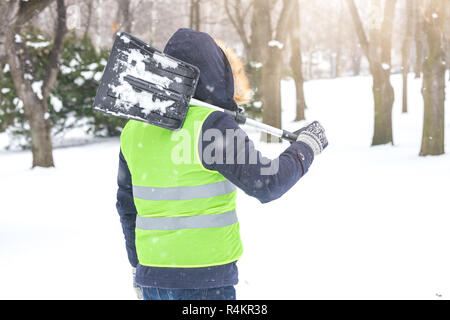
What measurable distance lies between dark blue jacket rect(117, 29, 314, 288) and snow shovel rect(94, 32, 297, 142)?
54 mm

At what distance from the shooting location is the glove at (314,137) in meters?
1.93

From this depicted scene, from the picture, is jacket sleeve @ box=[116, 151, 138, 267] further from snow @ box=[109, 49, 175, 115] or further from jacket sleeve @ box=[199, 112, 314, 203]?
jacket sleeve @ box=[199, 112, 314, 203]

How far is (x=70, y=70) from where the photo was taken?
42.2 ft

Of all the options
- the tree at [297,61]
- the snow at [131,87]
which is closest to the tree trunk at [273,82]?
the tree at [297,61]

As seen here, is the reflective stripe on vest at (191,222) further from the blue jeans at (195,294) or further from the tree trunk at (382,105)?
the tree trunk at (382,105)

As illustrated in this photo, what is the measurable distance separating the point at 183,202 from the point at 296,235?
3349 millimetres

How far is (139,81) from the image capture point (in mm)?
1933

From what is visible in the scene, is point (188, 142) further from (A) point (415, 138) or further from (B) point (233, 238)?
(A) point (415, 138)

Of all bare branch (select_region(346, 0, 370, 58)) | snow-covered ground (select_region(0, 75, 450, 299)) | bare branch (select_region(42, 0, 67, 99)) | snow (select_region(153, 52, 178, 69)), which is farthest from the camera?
bare branch (select_region(346, 0, 370, 58))

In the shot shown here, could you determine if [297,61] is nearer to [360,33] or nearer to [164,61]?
[360,33]

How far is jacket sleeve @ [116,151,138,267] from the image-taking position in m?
2.04

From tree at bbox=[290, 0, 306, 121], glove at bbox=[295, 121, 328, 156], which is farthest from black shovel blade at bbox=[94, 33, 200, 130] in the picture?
tree at bbox=[290, 0, 306, 121]

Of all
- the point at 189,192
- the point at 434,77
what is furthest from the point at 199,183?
the point at 434,77
